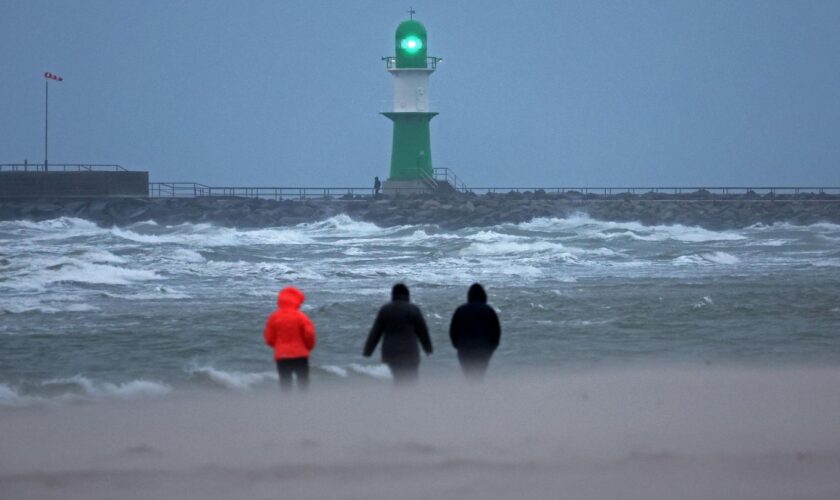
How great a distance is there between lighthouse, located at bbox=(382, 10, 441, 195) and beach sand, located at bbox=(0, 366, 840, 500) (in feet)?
117

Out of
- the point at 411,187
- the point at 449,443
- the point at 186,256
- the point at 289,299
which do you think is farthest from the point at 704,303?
the point at 411,187

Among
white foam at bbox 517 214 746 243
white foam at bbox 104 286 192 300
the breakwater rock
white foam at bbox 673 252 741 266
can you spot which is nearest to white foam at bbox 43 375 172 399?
white foam at bbox 104 286 192 300

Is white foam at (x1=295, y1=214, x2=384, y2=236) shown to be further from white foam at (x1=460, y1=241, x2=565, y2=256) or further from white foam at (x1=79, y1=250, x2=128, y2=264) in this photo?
white foam at (x1=79, y1=250, x2=128, y2=264)

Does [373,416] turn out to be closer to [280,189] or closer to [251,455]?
[251,455]

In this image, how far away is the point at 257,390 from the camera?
9.74m

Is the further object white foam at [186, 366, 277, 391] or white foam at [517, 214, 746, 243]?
white foam at [517, 214, 746, 243]

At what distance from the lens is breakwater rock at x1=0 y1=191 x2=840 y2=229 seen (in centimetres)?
4584

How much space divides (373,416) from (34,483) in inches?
87.7

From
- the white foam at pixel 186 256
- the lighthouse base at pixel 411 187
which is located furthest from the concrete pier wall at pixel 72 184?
the white foam at pixel 186 256

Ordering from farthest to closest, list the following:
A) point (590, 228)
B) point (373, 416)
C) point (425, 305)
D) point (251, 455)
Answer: point (590, 228), point (425, 305), point (373, 416), point (251, 455)

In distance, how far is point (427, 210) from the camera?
1795 inches

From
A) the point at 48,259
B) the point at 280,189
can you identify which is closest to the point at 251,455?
A: the point at 48,259

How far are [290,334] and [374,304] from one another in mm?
9692

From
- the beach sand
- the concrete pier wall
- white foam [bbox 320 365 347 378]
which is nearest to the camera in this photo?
the beach sand
